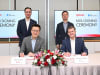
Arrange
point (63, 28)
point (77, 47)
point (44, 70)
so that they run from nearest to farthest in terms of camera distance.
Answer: point (44, 70)
point (77, 47)
point (63, 28)

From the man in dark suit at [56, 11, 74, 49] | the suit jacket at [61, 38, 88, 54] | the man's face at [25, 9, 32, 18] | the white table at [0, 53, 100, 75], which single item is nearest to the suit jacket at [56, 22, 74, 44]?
the man in dark suit at [56, 11, 74, 49]

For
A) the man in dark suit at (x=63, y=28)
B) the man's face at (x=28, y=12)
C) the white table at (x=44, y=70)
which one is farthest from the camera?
the man in dark suit at (x=63, y=28)

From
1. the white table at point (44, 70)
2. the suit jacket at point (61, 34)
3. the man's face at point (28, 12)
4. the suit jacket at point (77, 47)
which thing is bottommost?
the white table at point (44, 70)

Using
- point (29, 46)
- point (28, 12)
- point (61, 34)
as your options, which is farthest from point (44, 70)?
point (61, 34)

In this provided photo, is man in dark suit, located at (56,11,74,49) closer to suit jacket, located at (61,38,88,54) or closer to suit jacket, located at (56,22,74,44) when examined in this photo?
suit jacket, located at (56,22,74,44)

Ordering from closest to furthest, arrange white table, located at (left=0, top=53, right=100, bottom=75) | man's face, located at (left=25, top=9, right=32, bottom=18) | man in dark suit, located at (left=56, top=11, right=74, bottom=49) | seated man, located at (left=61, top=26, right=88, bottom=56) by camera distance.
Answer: white table, located at (left=0, top=53, right=100, bottom=75) → seated man, located at (left=61, top=26, right=88, bottom=56) → man's face, located at (left=25, top=9, right=32, bottom=18) → man in dark suit, located at (left=56, top=11, right=74, bottom=49)

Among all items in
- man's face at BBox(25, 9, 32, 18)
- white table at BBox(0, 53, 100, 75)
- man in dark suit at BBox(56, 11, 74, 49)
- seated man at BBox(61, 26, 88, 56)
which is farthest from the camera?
man in dark suit at BBox(56, 11, 74, 49)

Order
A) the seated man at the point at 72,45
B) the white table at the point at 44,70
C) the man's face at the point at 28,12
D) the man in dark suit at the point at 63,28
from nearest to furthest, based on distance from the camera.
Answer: the white table at the point at 44,70
the seated man at the point at 72,45
the man's face at the point at 28,12
the man in dark suit at the point at 63,28

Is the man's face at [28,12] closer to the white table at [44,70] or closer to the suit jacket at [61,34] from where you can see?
the suit jacket at [61,34]

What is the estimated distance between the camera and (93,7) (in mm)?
5410

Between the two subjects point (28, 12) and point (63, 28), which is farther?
point (63, 28)

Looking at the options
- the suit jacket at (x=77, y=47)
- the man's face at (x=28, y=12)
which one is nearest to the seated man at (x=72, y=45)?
the suit jacket at (x=77, y=47)

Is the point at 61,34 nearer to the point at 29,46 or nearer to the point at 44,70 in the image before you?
the point at 29,46

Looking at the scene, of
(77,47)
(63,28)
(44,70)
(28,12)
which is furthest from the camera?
(63,28)
